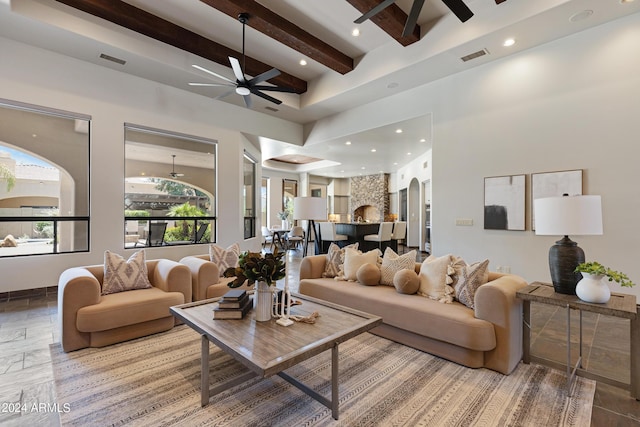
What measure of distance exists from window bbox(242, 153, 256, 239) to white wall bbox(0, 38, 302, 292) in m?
1.09

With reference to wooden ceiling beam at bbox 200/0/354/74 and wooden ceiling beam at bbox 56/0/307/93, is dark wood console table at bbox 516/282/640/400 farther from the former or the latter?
wooden ceiling beam at bbox 56/0/307/93

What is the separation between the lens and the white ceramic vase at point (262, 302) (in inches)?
85.0

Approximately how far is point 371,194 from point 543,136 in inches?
348

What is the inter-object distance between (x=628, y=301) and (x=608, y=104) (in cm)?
302

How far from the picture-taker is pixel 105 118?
4.79 m

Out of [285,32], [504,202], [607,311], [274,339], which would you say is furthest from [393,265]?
[285,32]

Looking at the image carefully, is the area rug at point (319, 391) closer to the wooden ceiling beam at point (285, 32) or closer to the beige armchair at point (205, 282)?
the beige armchair at point (205, 282)

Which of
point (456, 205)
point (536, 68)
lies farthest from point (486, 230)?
point (536, 68)

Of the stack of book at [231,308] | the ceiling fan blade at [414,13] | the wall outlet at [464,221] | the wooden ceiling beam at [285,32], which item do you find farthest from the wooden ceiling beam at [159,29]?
the wall outlet at [464,221]

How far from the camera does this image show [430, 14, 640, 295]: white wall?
3635 mm

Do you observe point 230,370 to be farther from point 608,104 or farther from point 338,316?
point 608,104

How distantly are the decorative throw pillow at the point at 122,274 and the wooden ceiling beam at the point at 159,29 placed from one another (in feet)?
10.7

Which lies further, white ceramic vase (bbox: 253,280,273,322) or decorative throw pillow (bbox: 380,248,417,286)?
decorative throw pillow (bbox: 380,248,417,286)

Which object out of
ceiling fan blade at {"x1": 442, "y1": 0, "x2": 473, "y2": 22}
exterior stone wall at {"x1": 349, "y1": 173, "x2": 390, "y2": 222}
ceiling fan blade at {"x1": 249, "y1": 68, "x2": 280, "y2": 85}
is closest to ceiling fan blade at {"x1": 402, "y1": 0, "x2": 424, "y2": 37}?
ceiling fan blade at {"x1": 442, "y1": 0, "x2": 473, "y2": 22}
